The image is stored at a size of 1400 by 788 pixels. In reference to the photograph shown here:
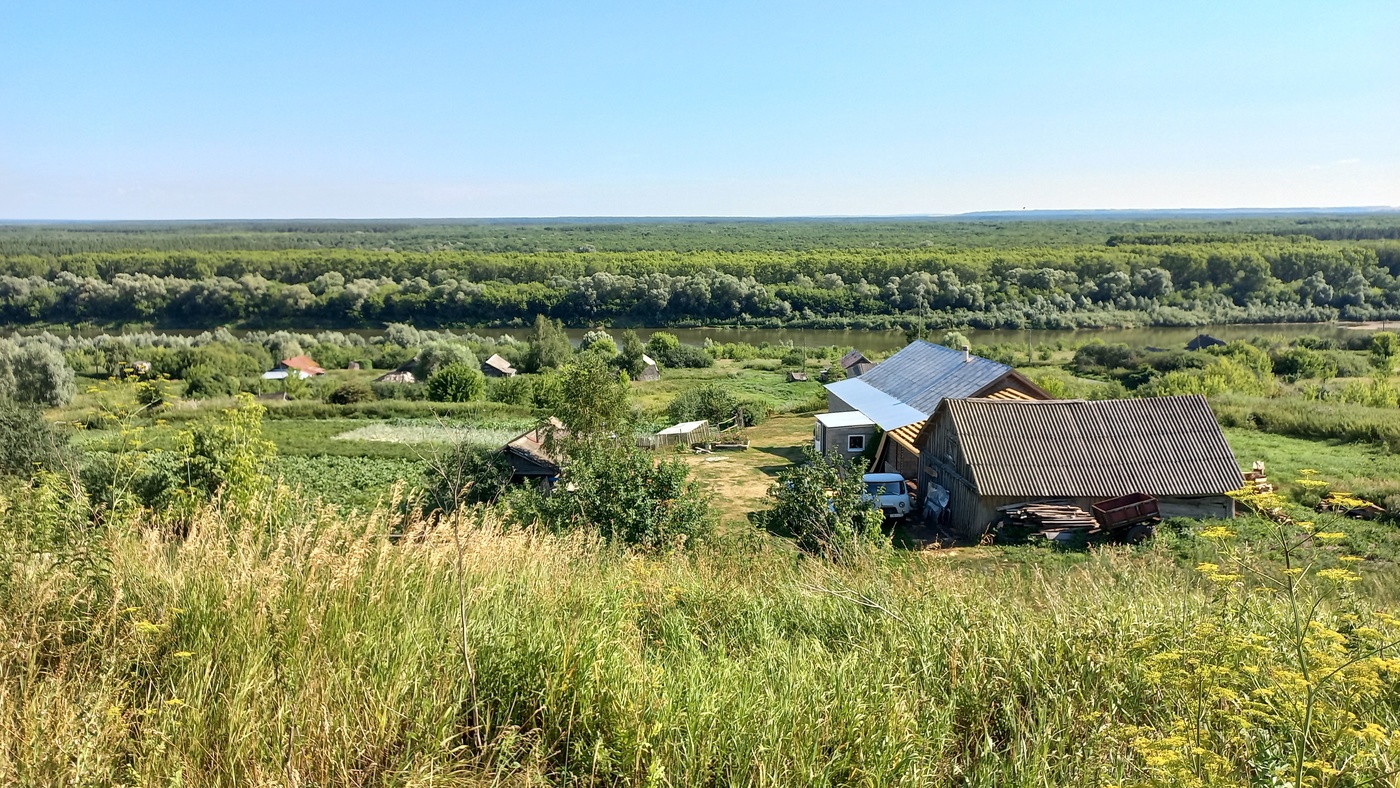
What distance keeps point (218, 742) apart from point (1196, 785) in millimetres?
3274

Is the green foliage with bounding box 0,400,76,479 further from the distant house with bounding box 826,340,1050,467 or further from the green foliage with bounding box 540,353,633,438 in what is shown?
the distant house with bounding box 826,340,1050,467

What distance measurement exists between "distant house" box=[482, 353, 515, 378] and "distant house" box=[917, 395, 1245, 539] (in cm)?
4162

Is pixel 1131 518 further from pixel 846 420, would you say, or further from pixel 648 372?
pixel 648 372

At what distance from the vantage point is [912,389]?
26.1 metres

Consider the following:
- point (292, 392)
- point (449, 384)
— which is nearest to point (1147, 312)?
point (449, 384)

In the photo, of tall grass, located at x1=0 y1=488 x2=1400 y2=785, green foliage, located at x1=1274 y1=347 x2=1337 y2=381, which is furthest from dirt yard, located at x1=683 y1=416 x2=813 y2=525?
green foliage, located at x1=1274 y1=347 x2=1337 y2=381

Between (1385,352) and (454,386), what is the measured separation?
56534mm

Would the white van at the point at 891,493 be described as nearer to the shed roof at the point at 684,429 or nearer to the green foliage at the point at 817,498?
the green foliage at the point at 817,498

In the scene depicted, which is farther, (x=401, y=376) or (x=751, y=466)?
(x=401, y=376)

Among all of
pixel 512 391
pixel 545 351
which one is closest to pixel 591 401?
pixel 512 391

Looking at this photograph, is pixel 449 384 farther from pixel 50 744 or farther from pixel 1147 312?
pixel 1147 312

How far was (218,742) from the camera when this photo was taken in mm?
2861

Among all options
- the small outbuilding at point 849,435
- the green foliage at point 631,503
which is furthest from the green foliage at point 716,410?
the green foliage at point 631,503

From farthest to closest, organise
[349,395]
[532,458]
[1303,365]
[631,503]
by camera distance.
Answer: [349,395]
[1303,365]
[532,458]
[631,503]
